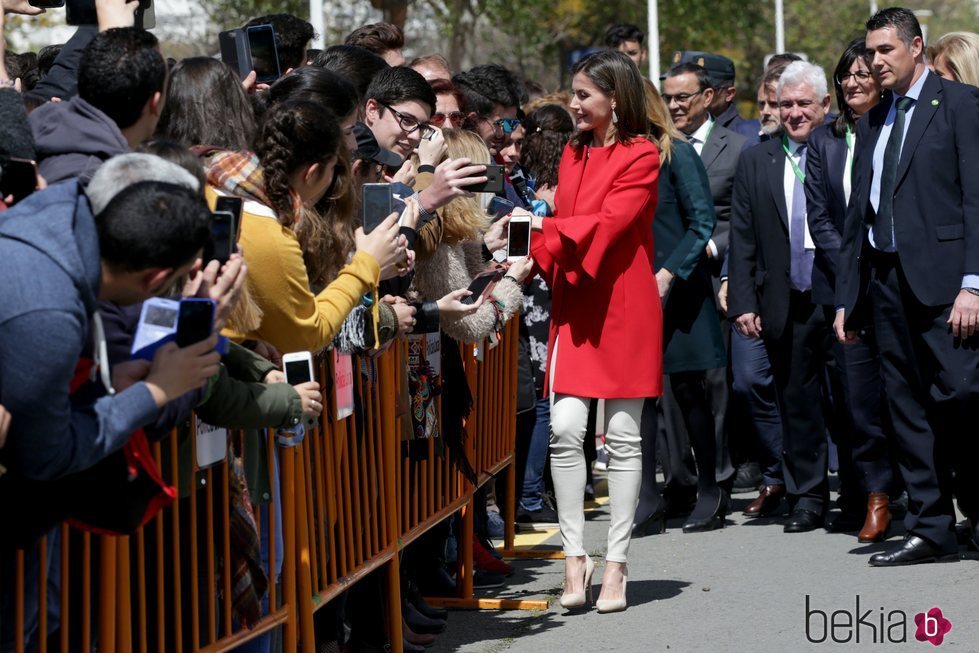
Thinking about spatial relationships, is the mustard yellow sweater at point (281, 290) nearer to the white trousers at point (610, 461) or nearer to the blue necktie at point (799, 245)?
the white trousers at point (610, 461)

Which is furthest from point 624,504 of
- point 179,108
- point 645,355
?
point 179,108

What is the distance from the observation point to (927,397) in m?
7.22

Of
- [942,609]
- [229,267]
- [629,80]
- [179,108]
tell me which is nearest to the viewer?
[229,267]

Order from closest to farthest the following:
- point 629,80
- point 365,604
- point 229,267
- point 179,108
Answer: point 229,267
point 179,108
point 365,604
point 629,80

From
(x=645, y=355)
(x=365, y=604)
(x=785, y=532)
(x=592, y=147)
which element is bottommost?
(x=785, y=532)

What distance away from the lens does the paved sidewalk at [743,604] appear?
5801 mm

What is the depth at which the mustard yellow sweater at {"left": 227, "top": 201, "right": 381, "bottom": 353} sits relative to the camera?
13.6 ft

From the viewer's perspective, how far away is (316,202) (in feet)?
15.5

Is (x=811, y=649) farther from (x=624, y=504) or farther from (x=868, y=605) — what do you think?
(x=624, y=504)

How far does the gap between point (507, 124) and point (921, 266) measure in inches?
98.3

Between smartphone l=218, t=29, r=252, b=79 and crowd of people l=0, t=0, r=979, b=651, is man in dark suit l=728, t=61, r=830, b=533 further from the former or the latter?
smartphone l=218, t=29, r=252, b=79

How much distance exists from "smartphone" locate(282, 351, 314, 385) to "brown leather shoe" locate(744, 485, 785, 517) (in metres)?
5.05

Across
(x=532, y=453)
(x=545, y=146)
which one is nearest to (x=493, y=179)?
(x=545, y=146)

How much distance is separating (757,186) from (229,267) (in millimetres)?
5466
